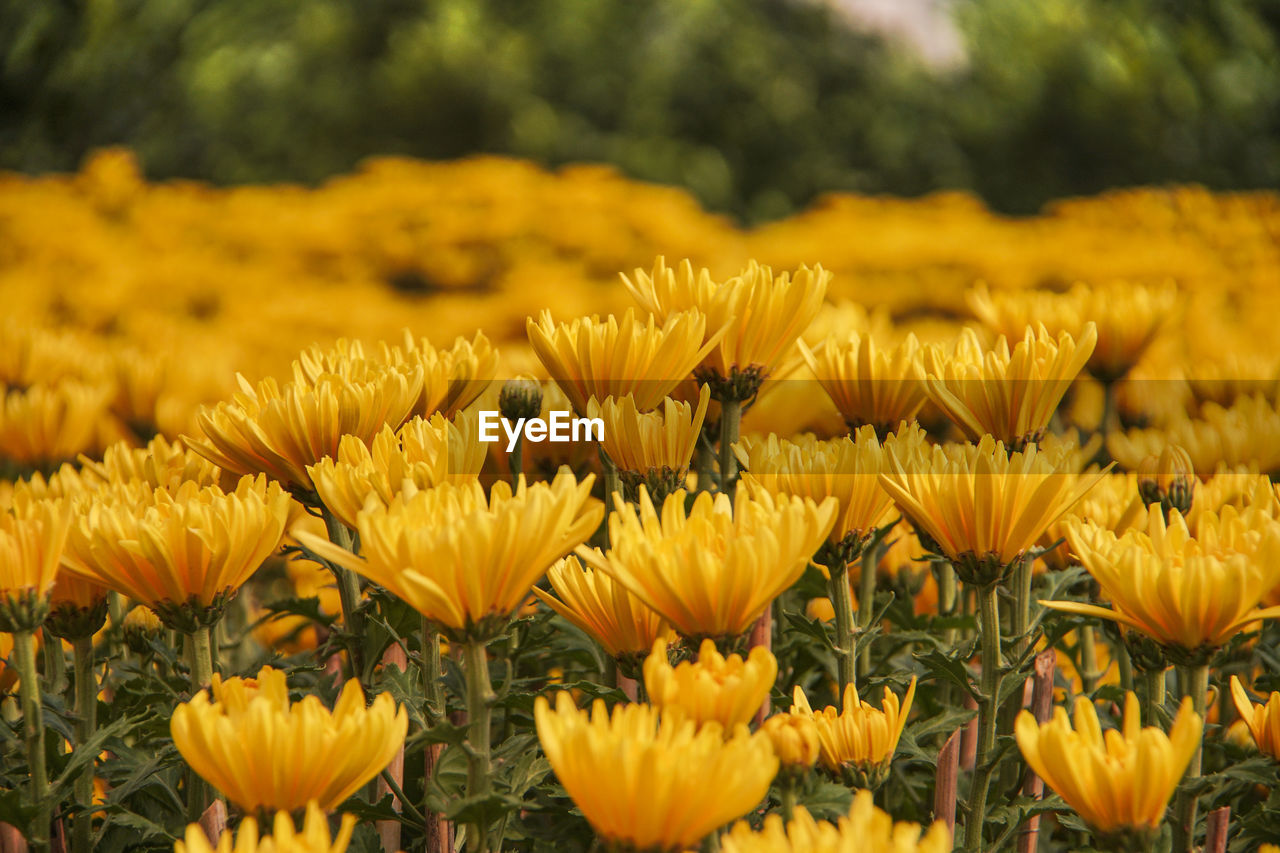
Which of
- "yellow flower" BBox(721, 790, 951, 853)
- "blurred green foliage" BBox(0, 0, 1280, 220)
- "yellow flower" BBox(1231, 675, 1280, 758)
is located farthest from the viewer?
"blurred green foliage" BBox(0, 0, 1280, 220)

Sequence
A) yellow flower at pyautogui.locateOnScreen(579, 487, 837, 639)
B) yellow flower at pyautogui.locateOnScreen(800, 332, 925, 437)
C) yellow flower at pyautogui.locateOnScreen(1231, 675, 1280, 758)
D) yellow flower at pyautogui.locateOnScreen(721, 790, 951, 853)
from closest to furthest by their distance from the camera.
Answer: yellow flower at pyautogui.locateOnScreen(721, 790, 951, 853)
yellow flower at pyautogui.locateOnScreen(579, 487, 837, 639)
yellow flower at pyautogui.locateOnScreen(1231, 675, 1280, 758)
yellow flower at pyautogui.locateOnScreen(800, 332, 925, 437)

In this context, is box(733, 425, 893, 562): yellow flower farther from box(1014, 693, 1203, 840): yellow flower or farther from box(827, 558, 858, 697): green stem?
box(1014, 693, 1203, 840): yellow flower

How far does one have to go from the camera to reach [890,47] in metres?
14.6

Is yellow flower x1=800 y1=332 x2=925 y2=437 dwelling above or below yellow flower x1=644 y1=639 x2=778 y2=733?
above

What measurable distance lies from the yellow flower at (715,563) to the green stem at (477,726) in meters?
0.10

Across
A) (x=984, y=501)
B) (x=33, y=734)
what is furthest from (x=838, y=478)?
(x=33, y=734)

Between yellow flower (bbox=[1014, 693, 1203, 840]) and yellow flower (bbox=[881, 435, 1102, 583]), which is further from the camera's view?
yellow flower (bbox=[881, 435, 1102, 583])

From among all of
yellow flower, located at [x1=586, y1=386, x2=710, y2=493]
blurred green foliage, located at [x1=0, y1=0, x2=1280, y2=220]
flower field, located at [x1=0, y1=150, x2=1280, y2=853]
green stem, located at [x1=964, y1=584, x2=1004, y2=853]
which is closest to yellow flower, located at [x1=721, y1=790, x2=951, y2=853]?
flower field, located at [x1=0, y1=150, x2=1280, y2=853]

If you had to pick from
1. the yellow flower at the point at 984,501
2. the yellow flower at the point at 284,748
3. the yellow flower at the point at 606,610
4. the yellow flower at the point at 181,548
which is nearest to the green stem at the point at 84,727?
the yellow flower at the point at 181,548

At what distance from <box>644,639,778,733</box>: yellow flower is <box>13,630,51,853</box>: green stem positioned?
0.43 meters

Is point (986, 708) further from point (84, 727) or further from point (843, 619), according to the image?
point (84, 727)

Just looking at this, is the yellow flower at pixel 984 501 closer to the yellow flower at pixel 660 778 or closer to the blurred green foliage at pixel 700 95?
the yellow flower at pixel 660 778

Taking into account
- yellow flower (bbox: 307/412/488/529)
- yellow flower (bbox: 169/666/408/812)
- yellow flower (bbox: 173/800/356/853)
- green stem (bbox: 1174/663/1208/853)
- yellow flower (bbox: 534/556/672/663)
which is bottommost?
green stem (bbox: 1174/663/1208/853)

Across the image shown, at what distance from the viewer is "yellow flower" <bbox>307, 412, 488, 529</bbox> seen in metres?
0.76
